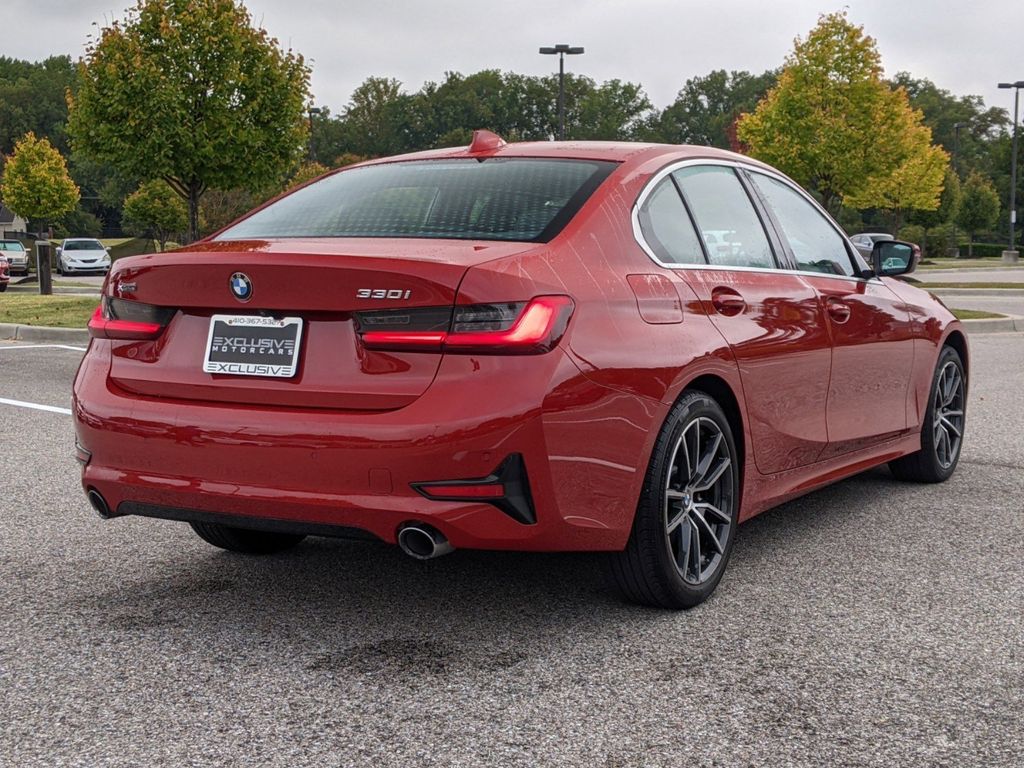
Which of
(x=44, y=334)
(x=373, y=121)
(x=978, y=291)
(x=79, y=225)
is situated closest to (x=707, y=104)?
(x=373, y=121)

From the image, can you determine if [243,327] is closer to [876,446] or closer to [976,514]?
[876,446]

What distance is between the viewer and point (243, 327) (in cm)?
373

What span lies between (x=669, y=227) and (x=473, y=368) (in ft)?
3.97

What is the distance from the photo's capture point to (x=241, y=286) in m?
3.72

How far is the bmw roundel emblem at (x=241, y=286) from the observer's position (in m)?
3.71

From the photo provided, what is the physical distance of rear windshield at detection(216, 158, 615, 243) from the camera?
404 centimetres

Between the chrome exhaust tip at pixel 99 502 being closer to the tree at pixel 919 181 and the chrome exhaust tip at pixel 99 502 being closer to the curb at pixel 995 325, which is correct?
the curb at pixel 995 325

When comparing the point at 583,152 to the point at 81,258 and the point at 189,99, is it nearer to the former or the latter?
the point at 189,99

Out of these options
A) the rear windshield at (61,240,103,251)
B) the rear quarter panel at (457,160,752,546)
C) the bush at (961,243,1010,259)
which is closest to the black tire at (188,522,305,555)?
the rear quarter panel at (457,160,752,546)

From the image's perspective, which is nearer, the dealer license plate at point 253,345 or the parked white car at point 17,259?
the dealer license plate at point 253,345

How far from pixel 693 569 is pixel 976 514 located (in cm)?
212

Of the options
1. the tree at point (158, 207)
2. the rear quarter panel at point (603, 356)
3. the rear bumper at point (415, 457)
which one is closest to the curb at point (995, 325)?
the rear quarter panel at point (603, 356)

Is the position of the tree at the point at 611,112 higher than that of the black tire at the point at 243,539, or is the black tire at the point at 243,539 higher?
the tree at the point at 611,112

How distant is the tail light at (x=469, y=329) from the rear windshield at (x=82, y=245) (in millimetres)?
47511
